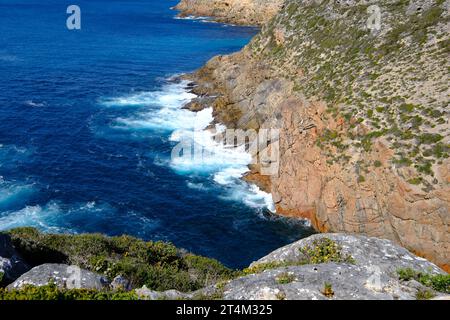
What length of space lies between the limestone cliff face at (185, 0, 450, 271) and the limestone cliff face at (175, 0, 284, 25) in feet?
288

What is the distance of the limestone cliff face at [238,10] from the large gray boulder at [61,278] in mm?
142013

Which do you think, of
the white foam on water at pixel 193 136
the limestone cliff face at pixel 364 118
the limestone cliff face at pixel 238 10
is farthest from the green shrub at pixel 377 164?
the limestone cliff face at pixel 238 10

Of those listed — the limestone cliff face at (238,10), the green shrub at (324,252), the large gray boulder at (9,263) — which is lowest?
the green shrub at (324,252)

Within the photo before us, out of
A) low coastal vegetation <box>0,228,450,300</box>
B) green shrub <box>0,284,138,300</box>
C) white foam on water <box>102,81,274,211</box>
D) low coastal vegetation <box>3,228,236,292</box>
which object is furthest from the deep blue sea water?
green shrub <box>0,284,138,300</box>

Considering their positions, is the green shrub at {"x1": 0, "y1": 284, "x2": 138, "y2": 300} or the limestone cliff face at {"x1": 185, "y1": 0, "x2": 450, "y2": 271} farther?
the limestone cliff face at {"x1": 185, "y1": 0, "x2": 450, "y2": 271}

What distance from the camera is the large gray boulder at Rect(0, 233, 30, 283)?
18094mm

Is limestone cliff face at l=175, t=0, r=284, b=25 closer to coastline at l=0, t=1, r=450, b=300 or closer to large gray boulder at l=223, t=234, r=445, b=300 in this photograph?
coastline at l=0, t=1, r=450, b=300

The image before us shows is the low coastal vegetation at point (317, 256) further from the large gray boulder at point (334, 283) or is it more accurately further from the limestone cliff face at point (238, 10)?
the limestone cliff face at point (238, 10)

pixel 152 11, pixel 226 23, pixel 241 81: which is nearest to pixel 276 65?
pixel 241 81

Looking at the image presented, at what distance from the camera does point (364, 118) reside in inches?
1732

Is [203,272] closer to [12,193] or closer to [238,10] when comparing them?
[12,193]

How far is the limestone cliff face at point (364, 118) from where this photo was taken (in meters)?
37.7

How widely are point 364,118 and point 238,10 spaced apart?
124 meters
